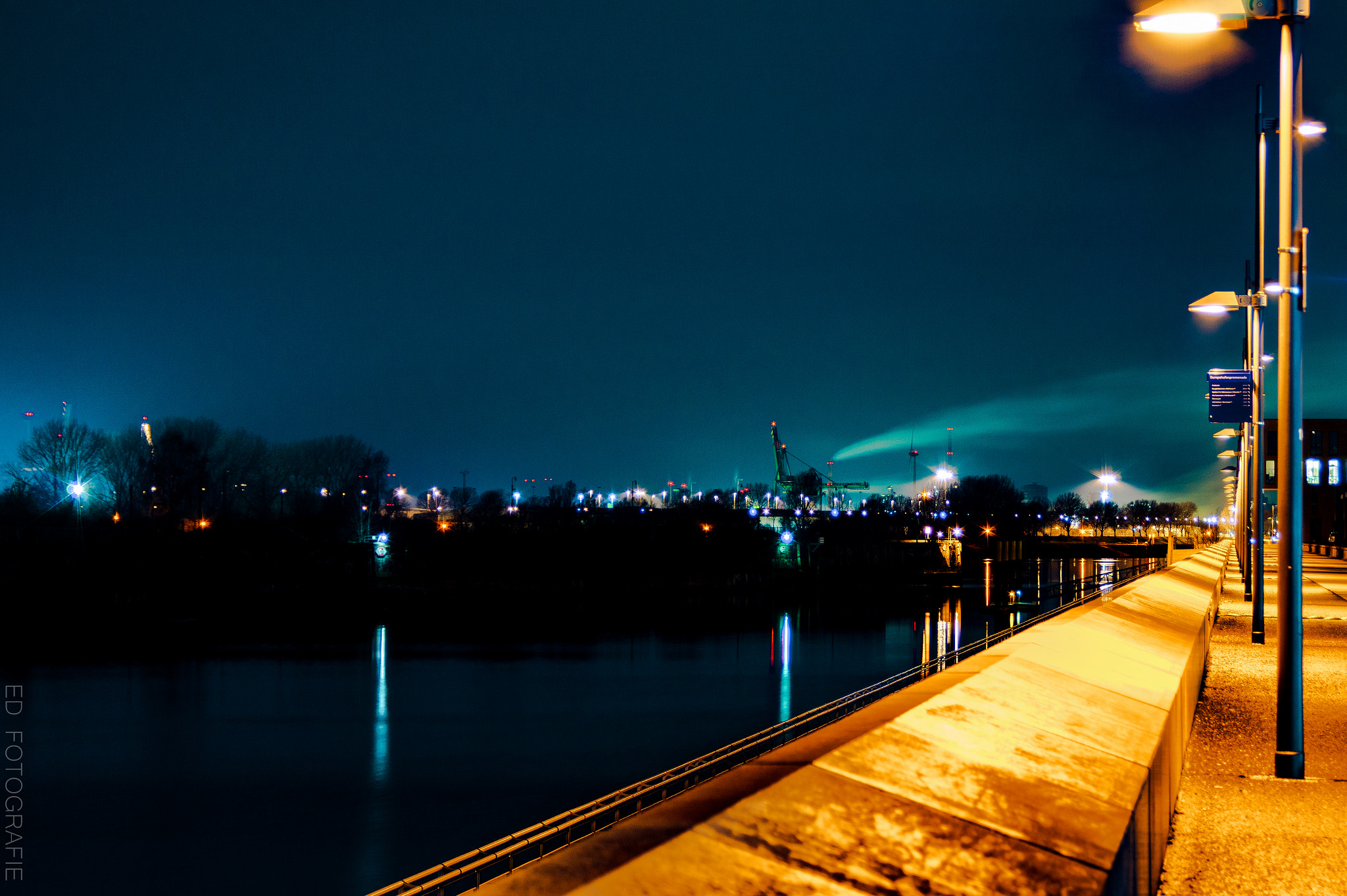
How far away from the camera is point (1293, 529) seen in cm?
934

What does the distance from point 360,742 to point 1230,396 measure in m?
31.0

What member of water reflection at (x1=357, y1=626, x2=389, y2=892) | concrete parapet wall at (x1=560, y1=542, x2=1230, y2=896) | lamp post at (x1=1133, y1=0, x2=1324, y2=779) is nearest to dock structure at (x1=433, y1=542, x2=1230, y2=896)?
concrete parapet wall at (x1=560, y1=542, x2=1230, y2=896)

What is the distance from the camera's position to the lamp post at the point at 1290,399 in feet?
29.1

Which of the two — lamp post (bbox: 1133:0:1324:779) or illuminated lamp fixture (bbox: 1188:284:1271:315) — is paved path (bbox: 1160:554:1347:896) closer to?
lamp post (bbox: 1133:0:1324:779)

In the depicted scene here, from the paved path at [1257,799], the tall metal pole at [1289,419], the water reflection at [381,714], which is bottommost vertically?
the water reflection at [381,714]

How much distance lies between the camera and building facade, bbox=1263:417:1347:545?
426 ft

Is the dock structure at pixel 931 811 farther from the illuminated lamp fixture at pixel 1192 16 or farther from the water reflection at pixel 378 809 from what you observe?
the water reflection at pixel 378 809

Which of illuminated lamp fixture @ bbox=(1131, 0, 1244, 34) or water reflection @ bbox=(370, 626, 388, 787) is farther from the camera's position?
water reflection @ bbox=(370, 626, 388, 787)

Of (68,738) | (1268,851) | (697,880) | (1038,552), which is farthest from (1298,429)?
(1038,552)

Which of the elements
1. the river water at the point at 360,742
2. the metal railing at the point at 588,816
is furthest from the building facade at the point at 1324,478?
the metal railing at the point at 588,816

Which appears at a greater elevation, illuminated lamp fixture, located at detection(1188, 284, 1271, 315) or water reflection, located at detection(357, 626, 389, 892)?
illuminated lamp fixture, located at detection(1188, 284, 1271, 315)

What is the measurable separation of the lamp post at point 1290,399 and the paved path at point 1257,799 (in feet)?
1.55

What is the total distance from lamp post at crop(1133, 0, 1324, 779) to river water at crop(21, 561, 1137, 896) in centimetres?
2019

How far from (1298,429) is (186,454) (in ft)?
399
